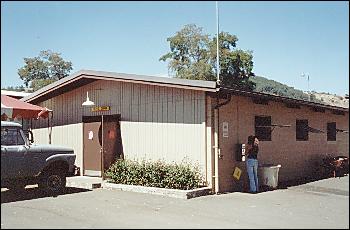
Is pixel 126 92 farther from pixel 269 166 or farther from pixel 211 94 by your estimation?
pixel 269 166

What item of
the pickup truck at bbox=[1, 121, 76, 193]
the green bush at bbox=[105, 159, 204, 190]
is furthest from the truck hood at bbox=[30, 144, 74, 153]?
the green bush at bbox=[105, 159, 204, 190]

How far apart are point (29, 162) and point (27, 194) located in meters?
1.46

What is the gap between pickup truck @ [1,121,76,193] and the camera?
33.9 ft

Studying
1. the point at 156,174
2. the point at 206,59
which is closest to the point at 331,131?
the point at 156,174

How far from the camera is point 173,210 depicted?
9.35 meters

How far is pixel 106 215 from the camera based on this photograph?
872 centimetres

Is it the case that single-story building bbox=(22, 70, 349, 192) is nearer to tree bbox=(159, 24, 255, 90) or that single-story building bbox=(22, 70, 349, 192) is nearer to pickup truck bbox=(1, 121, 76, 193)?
pickup truck bbox=(1, 121, 76, 193)

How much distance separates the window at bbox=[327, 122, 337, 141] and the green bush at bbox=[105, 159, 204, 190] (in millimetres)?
9159

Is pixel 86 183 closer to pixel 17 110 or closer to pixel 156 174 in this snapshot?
pixel 156 174

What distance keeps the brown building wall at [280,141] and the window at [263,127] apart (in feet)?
0.55

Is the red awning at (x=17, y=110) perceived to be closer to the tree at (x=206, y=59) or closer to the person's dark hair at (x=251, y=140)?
the person's dark hair at (x=251, y=140)

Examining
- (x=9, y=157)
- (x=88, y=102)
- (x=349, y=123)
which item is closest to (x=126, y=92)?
(x=88, y=102)

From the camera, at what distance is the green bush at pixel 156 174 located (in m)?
11.6

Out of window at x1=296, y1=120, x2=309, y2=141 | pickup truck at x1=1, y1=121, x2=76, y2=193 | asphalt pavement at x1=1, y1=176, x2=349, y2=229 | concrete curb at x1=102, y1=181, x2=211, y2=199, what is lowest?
asphalt pavement at x1=1, y1=176, x2=349, y2=229
